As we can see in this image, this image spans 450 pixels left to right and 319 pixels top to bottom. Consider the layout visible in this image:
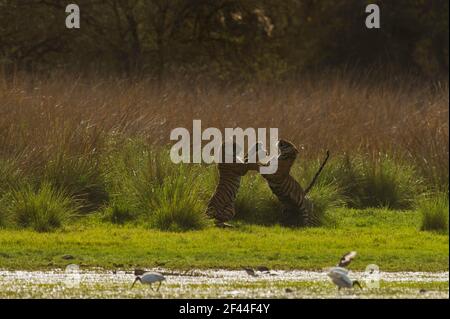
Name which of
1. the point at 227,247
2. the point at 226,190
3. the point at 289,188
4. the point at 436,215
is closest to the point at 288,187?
the point at 289,188

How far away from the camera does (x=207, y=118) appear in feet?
67.7

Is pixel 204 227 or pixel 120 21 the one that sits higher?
pixel 120 21

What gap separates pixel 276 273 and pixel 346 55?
101 feet

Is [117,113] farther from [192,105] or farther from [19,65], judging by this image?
[19,65]

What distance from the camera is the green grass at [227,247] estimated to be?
13.5 metres

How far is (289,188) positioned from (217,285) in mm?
4869

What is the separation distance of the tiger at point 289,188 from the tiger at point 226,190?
306 mm

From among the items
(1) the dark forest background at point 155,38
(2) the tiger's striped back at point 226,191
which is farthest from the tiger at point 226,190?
(1) the dark forest background at point 155,38

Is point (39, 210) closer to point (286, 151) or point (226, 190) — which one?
point (226, 190)

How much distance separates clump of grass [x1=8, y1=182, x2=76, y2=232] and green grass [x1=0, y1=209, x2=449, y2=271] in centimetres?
18

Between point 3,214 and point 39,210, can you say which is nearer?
point 39,210

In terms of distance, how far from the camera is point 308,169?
1830 centimetres

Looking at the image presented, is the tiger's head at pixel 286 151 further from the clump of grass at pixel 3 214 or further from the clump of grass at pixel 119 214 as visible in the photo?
the clump of grass at pixel 3 214

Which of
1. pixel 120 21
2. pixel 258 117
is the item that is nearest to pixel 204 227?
pixel 258 117
